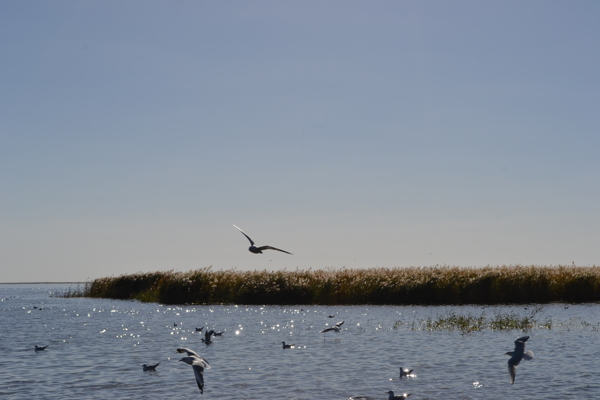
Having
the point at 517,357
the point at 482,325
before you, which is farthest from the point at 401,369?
the point at 482,325

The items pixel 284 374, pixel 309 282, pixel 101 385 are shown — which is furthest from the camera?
pixel 309 282

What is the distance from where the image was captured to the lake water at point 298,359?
53.5 feet

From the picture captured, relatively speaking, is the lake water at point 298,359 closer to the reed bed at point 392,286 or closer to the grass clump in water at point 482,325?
the grass clump in water at point 482,325

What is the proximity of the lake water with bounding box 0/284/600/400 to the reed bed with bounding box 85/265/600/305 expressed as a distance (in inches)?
258

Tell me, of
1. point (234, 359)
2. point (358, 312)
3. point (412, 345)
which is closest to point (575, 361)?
point (412, 345)

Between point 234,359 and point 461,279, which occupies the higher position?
point 461,279

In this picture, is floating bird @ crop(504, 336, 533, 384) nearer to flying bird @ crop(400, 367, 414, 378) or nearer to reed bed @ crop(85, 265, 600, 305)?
flying bird @ crop(400, 367, 414, 378)

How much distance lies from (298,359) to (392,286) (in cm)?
2229

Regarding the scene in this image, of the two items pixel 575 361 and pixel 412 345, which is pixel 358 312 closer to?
pixel 412 345

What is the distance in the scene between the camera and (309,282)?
45.0 meters

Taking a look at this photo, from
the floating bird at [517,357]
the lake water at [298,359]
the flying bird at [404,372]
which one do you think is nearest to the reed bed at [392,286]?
the lake water at [298,359]

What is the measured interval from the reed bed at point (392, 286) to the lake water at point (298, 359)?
6.54 meters

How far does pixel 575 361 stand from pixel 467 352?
11.9ft

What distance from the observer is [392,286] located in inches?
1684
